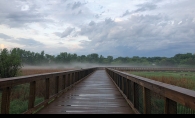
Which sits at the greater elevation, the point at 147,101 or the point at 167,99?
the point at 167,99

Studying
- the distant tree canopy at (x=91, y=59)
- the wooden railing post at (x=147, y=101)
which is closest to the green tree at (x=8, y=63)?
the wooden railing post at (x=147, y=101)

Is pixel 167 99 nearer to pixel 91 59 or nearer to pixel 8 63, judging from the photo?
pixel 8 63

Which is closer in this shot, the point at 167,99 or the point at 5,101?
the point at 167,99

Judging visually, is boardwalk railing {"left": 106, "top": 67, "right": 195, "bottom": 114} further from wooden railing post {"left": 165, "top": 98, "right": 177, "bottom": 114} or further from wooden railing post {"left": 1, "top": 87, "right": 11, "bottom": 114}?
wooden railing post {"left": 1, "top": 87, "right": 11, "bottom": 114}

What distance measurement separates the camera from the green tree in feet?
52.5

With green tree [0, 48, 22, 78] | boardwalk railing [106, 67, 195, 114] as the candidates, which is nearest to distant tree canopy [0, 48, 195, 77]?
green tree [0, 48, 22, 78]

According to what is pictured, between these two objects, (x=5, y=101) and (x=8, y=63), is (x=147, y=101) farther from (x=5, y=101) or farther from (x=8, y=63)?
(x=8, y=63)

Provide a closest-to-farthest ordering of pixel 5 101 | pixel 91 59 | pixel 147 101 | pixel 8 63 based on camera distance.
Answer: pixel 5 101 < pixel 147 101 < pixel 8 63 < pixel 91 59

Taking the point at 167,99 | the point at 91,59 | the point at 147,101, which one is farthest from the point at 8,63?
the point at 91,59

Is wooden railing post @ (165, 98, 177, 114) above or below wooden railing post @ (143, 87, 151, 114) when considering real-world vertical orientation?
above

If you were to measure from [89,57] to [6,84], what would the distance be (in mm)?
168428

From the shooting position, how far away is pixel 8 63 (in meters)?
16.1

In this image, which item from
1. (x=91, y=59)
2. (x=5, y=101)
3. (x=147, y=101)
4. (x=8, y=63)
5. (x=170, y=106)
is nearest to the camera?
(x=170, y=106)
